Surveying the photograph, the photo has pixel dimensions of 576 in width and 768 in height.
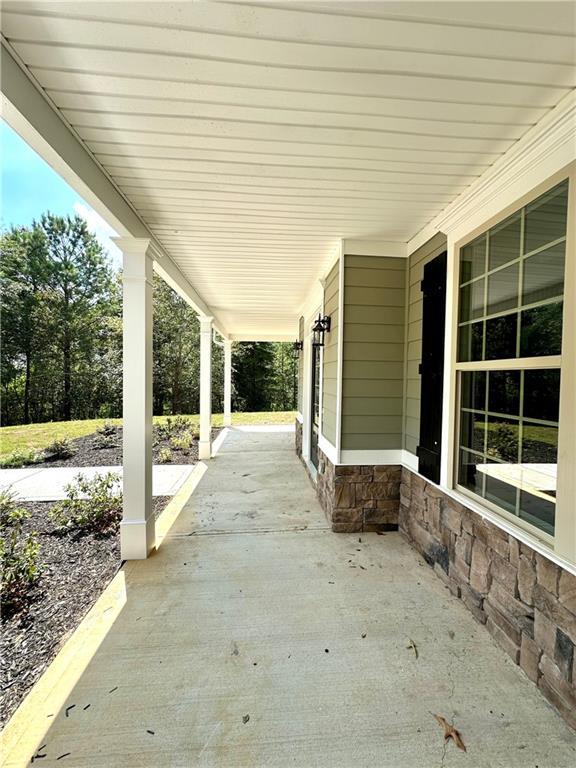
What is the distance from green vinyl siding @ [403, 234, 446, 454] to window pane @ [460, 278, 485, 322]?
0.52m

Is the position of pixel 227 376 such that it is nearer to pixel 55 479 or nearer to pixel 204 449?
pixel 204 449

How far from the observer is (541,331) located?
1.73 meters

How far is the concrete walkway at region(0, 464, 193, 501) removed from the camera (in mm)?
4191

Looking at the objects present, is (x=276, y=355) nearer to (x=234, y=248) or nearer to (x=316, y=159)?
(x=234, y=248)

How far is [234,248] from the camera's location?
3.26 metres

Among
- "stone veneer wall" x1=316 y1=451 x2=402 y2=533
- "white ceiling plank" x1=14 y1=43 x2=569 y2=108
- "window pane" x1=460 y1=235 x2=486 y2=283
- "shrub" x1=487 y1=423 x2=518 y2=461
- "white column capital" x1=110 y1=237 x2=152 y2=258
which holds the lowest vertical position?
"stone veneer wall" x1=316 y1=451 x2=402 y2=533

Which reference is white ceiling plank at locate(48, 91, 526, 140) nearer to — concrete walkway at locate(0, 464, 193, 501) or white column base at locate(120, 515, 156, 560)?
white column base at locate(120, 515, 156, 560)

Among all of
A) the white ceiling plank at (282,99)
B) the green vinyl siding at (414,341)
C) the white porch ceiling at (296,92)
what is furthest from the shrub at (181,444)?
the white ceiling plank at (282,99)

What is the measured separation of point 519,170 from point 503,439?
151 centimetres

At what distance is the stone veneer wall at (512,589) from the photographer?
148 centimetres

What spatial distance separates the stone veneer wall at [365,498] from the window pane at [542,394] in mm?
1576

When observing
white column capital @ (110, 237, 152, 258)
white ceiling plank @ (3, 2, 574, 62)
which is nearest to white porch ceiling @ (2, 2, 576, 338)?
white ceiling plank @ (3, 2, 574, 62)

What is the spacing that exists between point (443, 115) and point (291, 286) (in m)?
3.23

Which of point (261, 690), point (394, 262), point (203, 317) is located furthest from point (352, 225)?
point (203, 317)
